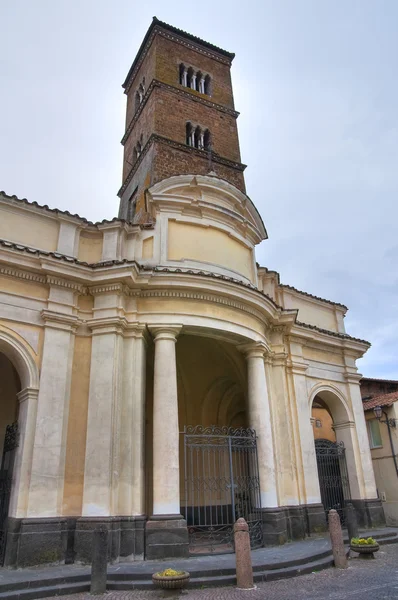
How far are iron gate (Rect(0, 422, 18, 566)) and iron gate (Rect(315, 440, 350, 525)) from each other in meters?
9.76

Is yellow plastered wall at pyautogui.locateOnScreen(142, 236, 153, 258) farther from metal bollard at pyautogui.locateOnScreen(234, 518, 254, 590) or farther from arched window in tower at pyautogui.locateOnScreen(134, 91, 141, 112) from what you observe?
arched window in tower at pyautogui.locateOnScreen(134, 91, 141, 112)

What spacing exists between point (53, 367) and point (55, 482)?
251cm

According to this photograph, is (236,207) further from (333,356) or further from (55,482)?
(55,482)

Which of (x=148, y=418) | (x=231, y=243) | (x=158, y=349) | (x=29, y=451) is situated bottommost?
(x=29, y=451)

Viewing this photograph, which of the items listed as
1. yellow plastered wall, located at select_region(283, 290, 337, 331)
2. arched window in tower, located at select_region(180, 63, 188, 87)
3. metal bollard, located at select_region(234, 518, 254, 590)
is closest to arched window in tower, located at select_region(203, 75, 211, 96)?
arched window in tower, located at select_region(180, 63, 188, 87)

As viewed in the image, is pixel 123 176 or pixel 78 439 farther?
pixel 123 176

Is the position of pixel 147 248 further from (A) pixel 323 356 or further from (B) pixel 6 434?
(A) pixel 323 356

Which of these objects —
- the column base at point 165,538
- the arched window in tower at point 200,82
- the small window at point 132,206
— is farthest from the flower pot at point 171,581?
A: the arched window in tower at point 200,82

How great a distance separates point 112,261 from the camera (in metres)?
11.7

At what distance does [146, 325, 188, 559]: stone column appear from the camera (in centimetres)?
973

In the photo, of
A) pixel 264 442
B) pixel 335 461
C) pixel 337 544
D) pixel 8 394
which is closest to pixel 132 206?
pixel 8 394

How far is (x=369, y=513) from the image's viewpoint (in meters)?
15.0

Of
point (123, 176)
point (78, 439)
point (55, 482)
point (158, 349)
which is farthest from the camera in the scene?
point (123, 176)

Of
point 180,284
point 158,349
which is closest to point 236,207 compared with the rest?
point 180,284
